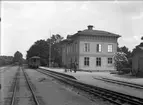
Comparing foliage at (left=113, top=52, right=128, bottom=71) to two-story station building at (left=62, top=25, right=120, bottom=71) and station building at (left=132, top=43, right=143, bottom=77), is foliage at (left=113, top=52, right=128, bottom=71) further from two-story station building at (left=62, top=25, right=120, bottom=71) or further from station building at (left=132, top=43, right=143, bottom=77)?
two-story station building at (left=62, top=25, right=120, bottom=71)

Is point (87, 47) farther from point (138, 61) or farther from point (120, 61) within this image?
point (138, 61)

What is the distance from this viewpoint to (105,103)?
35.3 feet

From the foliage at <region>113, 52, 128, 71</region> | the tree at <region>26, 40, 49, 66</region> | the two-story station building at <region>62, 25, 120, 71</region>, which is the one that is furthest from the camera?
the tree at <region>26, 40, 49, 66</region>

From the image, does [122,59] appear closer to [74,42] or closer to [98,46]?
[98,46]

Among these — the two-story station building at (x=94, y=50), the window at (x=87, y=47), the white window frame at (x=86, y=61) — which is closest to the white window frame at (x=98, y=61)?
the two-story station building at (x=94, y=50)

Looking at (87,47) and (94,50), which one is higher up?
(87,47)

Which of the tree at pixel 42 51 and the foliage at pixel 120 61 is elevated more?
the tree at pixel 42 51

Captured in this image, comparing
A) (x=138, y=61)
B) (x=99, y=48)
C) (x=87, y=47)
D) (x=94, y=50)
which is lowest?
(x=138, y=61)

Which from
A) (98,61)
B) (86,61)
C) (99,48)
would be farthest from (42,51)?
(98,61)

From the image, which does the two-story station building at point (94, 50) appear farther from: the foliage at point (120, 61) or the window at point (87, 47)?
the foliage at point (120, 61)

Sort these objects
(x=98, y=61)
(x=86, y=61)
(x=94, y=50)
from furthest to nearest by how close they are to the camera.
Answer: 1. (x=94, y=50)
2. (x=98, y=61)
3. (x=86, y=61)

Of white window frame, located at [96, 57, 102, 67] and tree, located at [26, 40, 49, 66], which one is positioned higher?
tree, located at [26, 40, 49, 66]

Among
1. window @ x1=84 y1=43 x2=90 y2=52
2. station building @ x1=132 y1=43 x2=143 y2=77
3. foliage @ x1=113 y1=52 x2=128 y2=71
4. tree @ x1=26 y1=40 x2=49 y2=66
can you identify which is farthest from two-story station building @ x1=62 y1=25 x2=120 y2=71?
tree @ x1=26 y1=40 x2=49 y2=66

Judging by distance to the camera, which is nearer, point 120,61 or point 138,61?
point 138,61
